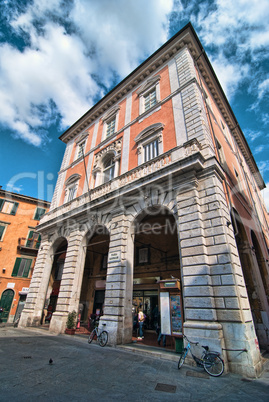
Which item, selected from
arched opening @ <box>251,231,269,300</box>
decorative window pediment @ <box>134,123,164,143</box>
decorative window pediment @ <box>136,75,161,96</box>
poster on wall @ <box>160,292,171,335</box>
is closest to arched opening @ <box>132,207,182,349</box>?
poster on wall @ <box>160,292,171,335</box>

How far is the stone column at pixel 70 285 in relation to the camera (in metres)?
10.9

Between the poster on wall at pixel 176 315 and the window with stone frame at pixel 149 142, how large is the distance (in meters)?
7.10

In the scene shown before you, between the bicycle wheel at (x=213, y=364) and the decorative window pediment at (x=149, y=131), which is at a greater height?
the decorative window pediment at (x=149, y=131)

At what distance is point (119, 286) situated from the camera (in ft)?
29.4

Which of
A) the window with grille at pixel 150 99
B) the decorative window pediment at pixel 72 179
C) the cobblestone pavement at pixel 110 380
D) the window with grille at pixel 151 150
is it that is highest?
the window with grille at pixel 150 99

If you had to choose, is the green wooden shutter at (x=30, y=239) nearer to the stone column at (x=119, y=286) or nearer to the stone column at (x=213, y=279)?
the stone column at (x=119, y=286)

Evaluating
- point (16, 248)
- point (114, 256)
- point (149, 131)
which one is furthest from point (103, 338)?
point (16, 248)

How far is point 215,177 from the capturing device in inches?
329

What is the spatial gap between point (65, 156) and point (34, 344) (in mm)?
16222

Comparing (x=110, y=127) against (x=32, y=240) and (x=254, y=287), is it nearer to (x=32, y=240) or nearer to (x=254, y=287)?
(x=254, y=287)

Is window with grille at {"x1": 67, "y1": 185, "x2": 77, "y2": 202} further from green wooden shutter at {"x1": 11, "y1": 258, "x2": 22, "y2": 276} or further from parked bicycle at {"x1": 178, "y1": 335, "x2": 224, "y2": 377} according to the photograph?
parked bicycle at {"x1": 178, "y1": 335, "x2": 224, "y2": 377}

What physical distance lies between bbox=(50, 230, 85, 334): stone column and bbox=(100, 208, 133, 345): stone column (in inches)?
117

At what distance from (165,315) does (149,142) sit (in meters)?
9.01

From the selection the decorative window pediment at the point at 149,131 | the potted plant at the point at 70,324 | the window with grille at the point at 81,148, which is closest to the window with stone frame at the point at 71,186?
the window with grille at the point at 81,148
